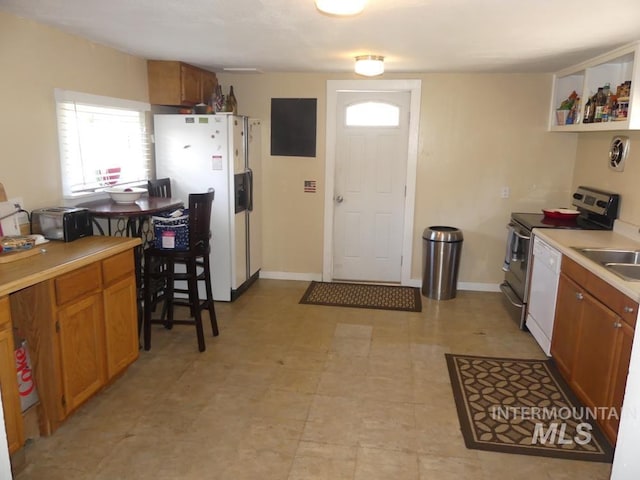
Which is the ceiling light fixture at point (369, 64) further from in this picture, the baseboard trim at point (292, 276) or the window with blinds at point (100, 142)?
the baseboard trim at point (292, 276)

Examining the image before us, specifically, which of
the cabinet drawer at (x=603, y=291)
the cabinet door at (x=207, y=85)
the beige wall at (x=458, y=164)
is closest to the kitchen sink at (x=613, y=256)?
the cabinet drawer at (x=603, y=291)

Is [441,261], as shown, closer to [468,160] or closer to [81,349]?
[468,160]

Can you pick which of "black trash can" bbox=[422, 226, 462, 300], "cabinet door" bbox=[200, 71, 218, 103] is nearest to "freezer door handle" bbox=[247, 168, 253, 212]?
"cabinet door" bbox=[200, 71, 218, 103]

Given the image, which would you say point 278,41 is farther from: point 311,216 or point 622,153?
point 622,153

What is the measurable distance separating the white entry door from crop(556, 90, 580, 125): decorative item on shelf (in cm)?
144

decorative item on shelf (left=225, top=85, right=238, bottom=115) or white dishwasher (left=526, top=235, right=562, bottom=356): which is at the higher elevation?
decorative item on shelf (left=225, top=85, right=238, bottom=115)

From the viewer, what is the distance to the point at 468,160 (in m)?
4.98

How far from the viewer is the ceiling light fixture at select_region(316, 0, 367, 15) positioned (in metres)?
2.07

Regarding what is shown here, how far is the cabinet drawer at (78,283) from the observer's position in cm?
247

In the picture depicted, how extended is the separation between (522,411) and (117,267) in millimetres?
2590

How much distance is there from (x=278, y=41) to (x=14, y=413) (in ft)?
8.93

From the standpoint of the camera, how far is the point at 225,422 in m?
2.73

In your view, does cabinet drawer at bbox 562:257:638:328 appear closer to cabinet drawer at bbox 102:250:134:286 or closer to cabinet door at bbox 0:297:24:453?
cabinet drawer at bbox 102:250:134:286

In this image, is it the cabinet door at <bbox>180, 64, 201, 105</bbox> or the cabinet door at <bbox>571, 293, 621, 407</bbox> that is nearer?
the cabinet door at <bbox>571, 293, 621, 407</bbox>
